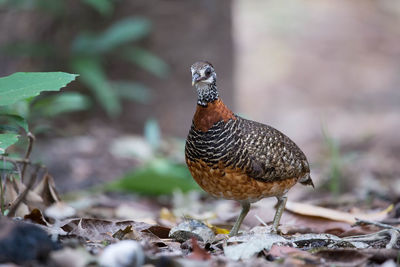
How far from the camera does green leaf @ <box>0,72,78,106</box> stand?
11.8 ft

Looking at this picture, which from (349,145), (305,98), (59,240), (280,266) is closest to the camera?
(280,266)

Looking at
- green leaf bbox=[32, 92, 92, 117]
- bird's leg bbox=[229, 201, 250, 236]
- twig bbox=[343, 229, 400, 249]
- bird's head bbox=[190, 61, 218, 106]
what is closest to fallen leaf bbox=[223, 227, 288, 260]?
twig bbox=[343, 229, 400, 249]

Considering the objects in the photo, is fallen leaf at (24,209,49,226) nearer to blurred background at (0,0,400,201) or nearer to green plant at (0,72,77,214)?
green plant at (0,72,77,214)

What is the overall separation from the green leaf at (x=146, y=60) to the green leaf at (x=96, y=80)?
549mm

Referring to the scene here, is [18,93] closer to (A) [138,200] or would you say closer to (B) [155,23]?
(A) [138,200]

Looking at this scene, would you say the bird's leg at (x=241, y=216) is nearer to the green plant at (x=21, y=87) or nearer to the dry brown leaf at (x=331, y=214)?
the dry brown leaf at (x=331, y=214)

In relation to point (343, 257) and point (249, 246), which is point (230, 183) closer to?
point (249, 246)

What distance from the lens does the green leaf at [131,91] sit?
9.81 meters

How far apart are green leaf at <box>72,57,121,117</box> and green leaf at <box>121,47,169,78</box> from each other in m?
0.55

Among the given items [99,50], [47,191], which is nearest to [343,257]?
[47,191]

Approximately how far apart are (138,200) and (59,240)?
3770 millimetres

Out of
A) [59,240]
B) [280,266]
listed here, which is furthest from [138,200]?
[280,266]

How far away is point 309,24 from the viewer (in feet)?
69.7

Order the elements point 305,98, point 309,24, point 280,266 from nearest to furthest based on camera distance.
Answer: point 280,266 → point 305,98 → point 309,24
